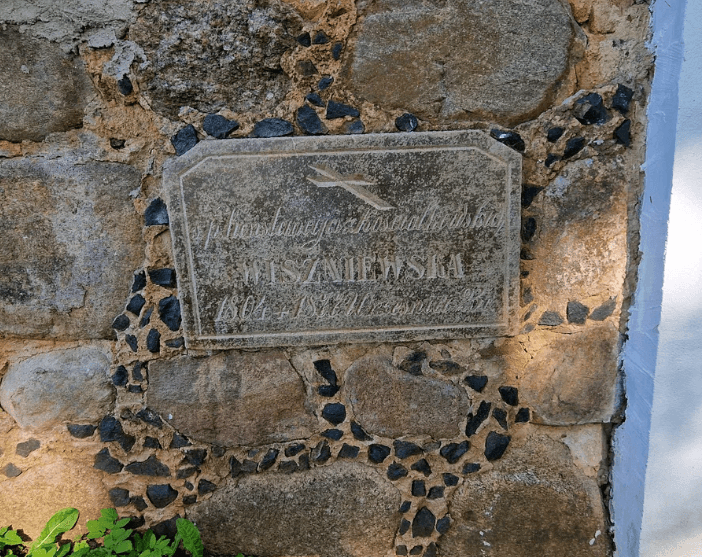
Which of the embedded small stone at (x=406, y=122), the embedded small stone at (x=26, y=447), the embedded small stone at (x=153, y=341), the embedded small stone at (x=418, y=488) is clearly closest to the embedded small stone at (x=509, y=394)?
the embedded small stone at (x=418, y=488)

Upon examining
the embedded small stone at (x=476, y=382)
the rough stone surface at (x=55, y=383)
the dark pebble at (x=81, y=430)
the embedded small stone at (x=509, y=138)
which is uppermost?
the embedded small stone at (x=509, y=138)

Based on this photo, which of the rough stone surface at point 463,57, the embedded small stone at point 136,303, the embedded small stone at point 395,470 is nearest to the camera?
the rough stone surface at point 463,57

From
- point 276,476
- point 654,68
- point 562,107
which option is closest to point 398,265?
point 562,107

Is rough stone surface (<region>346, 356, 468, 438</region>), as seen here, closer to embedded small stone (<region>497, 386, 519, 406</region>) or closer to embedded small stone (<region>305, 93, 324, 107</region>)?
embedded small stone (<region>497, 386, 519, 406</region>)

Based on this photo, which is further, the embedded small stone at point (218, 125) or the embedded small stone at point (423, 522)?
the embedded small stone at point (423, 522)

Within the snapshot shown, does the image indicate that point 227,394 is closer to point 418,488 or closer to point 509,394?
point 418,488

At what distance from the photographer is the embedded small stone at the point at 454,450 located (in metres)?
1.47

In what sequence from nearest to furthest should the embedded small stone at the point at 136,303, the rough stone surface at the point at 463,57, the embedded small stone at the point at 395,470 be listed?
the rough stone surface at the point at 463,57
the embedded small stone at the point at 136,303
the embedded small stone at the point at 395,470

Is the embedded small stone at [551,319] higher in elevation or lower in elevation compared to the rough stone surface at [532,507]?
higher

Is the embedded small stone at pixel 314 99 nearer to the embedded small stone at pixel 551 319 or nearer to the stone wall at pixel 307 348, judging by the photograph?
the stone wall at pixel 307 348

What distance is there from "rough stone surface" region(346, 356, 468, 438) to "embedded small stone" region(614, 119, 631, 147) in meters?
0.90

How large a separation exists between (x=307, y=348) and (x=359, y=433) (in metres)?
0.33

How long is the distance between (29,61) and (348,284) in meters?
1.09

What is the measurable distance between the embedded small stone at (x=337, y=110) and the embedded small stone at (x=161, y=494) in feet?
4.22
